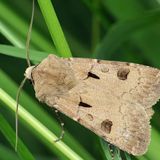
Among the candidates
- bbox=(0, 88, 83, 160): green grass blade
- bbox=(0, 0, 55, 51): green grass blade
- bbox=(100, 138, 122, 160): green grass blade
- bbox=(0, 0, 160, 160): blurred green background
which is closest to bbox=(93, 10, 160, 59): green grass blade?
bbox=(0, 0, 160, 160): blurred green background

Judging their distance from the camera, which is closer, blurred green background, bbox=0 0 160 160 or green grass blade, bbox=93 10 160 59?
blurred green background, bbox=0 0 160 160

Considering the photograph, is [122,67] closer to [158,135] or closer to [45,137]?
[158,135]

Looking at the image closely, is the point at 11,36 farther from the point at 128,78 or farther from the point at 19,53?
the point at 128,78

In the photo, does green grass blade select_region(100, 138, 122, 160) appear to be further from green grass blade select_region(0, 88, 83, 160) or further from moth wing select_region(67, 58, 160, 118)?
moth wing select_region(67, 58, 160, 118)

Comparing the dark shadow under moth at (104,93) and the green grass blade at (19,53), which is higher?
the green grass blade at (19,53)

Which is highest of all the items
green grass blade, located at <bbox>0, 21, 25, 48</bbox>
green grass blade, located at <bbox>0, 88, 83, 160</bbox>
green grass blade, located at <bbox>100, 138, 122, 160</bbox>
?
green grass blade, located at <bbox>0, 21, 25, 48</bbox>

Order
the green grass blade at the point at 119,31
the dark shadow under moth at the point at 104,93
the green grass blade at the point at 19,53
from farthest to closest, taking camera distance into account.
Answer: the green grass blade at the point at 119,31
the dark shadow under moth at the point at 104,93
the green grass blade at the point at 19,53

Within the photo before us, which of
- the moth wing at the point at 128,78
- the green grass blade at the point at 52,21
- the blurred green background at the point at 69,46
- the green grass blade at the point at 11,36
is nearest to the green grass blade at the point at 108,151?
the blurred green background at the point at 69,46

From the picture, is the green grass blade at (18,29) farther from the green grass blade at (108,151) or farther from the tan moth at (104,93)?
the green grass blade at (108,151)
